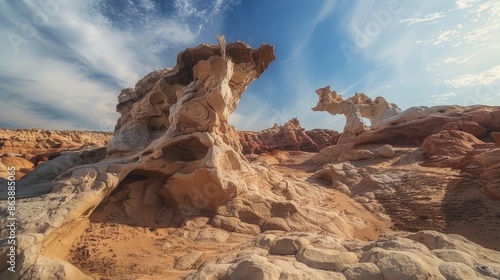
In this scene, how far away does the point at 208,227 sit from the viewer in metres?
5.45

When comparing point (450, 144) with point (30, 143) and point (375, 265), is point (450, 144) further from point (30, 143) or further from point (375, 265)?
point (30, 143)

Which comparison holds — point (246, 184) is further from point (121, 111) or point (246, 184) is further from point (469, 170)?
point (469, 170)

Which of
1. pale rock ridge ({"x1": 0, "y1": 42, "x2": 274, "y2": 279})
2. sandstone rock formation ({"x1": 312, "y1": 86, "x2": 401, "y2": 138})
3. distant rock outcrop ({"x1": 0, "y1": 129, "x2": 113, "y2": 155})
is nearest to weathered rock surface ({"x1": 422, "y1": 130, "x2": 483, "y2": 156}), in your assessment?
sandstone rock formation ({"x1": 312, "y1": 86, "x2": 401, "y2": 138})

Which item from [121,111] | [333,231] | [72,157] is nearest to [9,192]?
[72,157]

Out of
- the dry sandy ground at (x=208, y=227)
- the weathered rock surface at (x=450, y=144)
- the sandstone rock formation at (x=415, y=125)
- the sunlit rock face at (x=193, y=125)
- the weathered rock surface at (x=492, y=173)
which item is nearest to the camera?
the dry sandy ground at (x=208, y=227)

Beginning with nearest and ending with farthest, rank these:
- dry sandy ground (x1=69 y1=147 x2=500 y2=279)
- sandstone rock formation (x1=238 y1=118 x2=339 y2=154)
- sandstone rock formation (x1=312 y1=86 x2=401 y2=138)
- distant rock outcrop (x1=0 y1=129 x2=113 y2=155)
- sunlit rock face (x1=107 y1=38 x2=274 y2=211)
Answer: dry sandy ground (x1=69 y1=147 x2=500 y2=279)
sunlit rock face (x1=107 y1=38 x2=274 y2=211)
distant rock outcrop (x1=0 y1=129 x2=113 y2=155)
sandstone rock formation (x1=312 y1=86 x2=401 y2=138)
sandstone rock formation (x1=238 y1=118 x2=339 y2=154)

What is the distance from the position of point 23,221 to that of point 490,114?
22021 mm

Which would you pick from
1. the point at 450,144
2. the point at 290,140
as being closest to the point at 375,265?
the point at 450,144

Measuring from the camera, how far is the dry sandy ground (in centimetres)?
387

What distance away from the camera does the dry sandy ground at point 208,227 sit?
3869 millimetres

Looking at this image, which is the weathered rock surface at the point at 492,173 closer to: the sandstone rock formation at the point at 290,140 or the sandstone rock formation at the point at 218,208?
the sandstone rock formation at the point at 218,208

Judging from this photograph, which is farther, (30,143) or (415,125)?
(30,143)

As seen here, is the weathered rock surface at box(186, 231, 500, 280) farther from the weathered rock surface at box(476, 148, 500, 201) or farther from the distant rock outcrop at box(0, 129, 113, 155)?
the distant rock outcrop at box(0, 129, 113, 155)

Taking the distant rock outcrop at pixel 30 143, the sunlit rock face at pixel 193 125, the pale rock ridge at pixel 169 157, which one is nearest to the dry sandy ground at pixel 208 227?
the pale rock ridge at pixel 169 157
